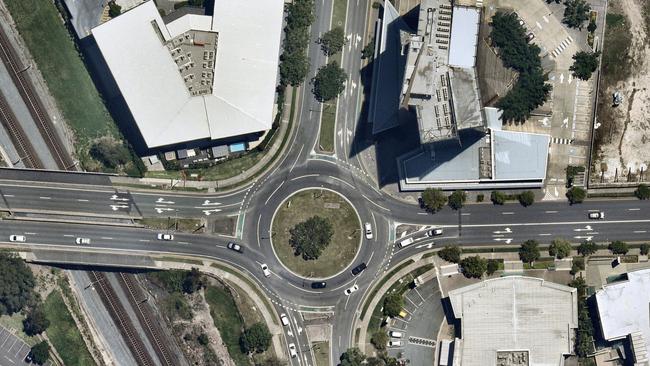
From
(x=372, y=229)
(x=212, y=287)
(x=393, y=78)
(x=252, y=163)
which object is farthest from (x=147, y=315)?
(x=393, y=78)

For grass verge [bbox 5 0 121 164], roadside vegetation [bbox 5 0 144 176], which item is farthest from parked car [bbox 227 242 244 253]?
grass verge [bbox 5 0 121 164]

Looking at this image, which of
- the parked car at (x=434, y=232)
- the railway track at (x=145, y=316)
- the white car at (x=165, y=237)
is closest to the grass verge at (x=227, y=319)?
the railway track at (x=145, y=316)

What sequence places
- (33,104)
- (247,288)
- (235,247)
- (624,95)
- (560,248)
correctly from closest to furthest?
(560,248) → (624,95) → (235,247) → (247,288) → (33,104)

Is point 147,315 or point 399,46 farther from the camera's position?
point 147,315

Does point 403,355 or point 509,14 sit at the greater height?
point 509,14

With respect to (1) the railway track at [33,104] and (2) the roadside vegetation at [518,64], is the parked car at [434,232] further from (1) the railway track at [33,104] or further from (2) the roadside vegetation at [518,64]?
(1) the railway track at [33,104]

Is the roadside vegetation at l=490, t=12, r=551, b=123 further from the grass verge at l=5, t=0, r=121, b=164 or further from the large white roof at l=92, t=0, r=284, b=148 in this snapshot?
the grass verge at l=5, t=0, r=121, b=164

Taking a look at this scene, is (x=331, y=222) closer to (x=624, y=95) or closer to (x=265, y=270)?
(x=265, y=270)

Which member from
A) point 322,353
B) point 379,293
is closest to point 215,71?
point 379,293

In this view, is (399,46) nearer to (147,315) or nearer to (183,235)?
(183,235)
